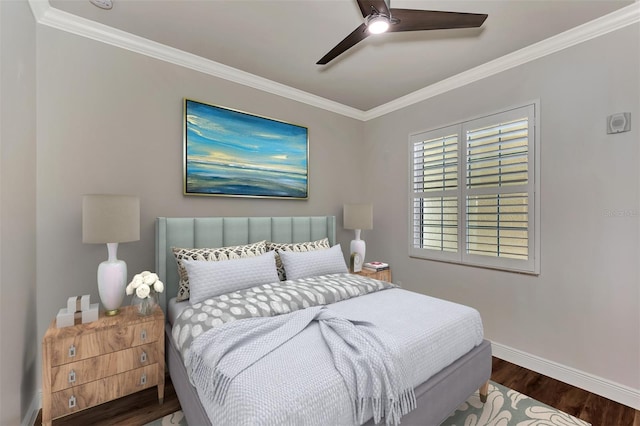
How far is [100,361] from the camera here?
1786mm

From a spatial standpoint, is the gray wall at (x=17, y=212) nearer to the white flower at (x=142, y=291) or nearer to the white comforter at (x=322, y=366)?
the white flower at (x=142, y=291)

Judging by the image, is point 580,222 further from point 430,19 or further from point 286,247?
point 286,247

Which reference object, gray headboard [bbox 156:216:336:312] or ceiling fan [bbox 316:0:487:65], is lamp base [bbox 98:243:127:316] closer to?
gray headboard [bbox 156:216:336:312]

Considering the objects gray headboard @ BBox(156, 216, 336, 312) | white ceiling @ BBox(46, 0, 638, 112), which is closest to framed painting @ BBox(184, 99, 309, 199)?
gray headboard @ BBox(156, 216, 336, 312)

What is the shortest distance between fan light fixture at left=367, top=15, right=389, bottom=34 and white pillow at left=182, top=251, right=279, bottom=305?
1789 millimetres

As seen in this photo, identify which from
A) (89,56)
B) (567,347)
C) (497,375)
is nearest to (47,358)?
(89,56)

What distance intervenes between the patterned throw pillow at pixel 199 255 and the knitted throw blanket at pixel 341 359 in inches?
32.9

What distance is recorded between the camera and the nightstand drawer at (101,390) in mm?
1686

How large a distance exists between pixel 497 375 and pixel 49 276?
11.7 ft

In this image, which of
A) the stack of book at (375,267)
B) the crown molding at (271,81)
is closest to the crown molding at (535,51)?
the crown molding at (271,81)

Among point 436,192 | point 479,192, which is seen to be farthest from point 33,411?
point 479,192

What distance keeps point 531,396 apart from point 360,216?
7.01 feet

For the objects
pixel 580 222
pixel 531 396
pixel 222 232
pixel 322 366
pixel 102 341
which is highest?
pixel 580 222

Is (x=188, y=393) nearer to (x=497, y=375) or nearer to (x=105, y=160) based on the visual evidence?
(x=105, y=160)
